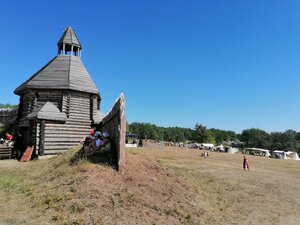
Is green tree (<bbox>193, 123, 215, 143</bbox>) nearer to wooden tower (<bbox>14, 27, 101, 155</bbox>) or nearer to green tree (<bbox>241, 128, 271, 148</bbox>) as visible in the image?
green tree (<bbox>241, 128, 271, 148</bbox>)

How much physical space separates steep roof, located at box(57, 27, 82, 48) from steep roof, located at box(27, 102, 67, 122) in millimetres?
8454

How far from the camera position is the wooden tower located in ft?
75.2

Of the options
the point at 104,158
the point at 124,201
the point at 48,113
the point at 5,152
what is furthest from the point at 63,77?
the point at 124,201

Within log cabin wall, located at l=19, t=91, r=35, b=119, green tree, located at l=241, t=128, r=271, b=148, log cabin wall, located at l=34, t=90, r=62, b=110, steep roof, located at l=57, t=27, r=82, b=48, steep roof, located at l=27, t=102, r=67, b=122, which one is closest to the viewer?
steep roof, located at l=27, t=102, r=67, b=122

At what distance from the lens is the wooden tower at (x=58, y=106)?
2292 cm

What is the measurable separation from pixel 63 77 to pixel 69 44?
5.50 metres

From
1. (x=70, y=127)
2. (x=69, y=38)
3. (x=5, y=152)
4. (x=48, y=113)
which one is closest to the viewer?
(x=5, y=152)

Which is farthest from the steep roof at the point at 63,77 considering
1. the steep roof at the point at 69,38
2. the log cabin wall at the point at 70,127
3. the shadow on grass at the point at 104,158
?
the shadow on grass at the point at 104,158

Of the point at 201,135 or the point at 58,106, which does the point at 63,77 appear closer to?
the point at 58,106

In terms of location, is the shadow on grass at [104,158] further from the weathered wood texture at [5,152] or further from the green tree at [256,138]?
the green tree at [256,138]

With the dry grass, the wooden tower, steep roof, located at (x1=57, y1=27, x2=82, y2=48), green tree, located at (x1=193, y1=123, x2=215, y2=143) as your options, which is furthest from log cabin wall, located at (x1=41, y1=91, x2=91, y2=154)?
green tree, located at (x1=193, y1=123, x2=215, y2=143)

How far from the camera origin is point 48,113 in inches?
928

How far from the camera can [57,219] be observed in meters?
7.67

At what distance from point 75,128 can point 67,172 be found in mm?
13986
